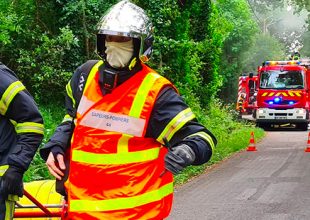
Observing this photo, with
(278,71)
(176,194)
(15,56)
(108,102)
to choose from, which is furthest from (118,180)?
(278,71)

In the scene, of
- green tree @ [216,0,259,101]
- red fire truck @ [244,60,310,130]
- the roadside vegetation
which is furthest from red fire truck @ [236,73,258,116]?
the roadside vegetation

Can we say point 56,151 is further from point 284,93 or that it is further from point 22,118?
point 284,93

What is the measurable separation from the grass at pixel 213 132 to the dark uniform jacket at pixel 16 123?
15.5 ft

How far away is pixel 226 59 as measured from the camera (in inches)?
1682

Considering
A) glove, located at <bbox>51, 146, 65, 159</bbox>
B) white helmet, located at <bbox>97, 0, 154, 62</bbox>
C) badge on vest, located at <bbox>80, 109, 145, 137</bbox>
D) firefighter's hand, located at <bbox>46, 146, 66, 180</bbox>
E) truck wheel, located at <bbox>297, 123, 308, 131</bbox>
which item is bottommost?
truck wheel, located at <bbox>297, 123, 308, 131</bbox>

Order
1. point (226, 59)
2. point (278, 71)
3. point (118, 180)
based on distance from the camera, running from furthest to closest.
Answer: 1. point (226, 59)
2. point (278, 71)
3. point (118, 180)

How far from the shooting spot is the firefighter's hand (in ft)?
11.2

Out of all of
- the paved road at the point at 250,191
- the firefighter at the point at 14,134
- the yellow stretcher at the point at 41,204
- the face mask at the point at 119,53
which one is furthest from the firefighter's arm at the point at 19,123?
the paved road at the point at 250,191

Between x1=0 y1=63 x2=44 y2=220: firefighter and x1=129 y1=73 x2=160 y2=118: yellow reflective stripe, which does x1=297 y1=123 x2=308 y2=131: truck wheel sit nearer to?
x1=0 y1=63 x2=44 y2=220: firefighter

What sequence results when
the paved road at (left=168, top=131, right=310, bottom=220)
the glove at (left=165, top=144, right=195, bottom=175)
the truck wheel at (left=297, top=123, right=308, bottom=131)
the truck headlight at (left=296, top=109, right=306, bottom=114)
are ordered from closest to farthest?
1. the glove at (left=165, top=144, right=195, bottom=175)
2. the paved road at (left=168, top=131, right=310, bottom=220)
3. the truck headlight at (left=296, top=109, right=306, bottom=114)
4. the truck wheel at (left=297, top=123, right=308, bottom=131)

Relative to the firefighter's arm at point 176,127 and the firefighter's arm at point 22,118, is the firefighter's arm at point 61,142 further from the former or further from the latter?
the firefighter's arm at point 176,127

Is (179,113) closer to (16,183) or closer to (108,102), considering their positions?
(108,102)

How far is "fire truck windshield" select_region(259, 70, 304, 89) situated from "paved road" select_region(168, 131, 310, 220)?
35.1 feet

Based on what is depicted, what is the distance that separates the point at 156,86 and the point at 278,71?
23947mm
